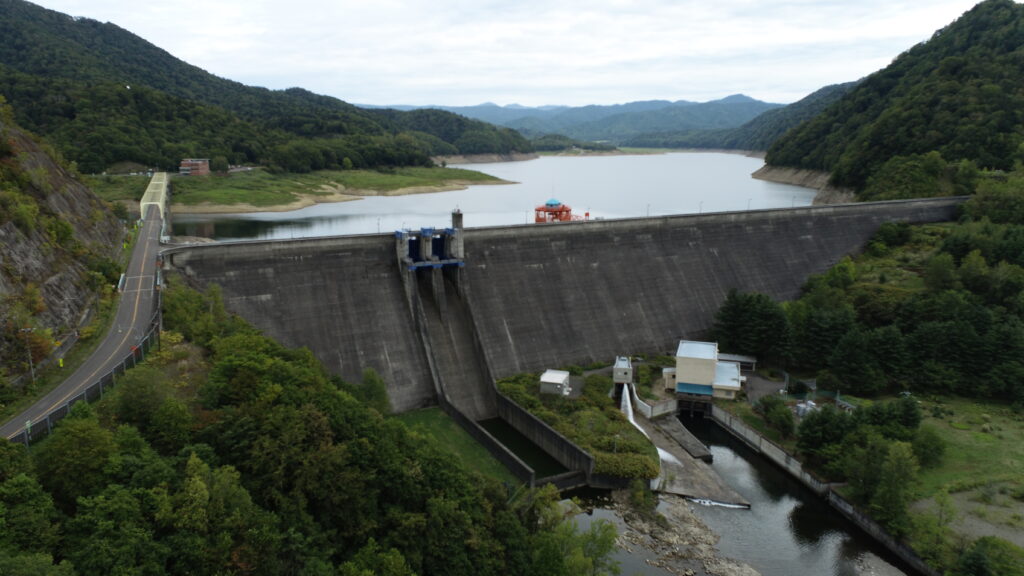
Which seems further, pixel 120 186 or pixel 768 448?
pixel 120 186

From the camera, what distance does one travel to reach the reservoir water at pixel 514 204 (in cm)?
7731

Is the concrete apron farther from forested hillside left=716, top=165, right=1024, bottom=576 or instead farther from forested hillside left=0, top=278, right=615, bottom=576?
forested hillside left=0, top=278, right=615, bottom=576

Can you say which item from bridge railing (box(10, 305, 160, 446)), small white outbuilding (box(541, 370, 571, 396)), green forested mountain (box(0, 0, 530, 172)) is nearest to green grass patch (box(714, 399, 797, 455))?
small white outbuilding (box(541, 370, 571, 396))

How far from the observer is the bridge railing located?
1902cm

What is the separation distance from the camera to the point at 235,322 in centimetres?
2991

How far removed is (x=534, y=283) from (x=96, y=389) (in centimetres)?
2495

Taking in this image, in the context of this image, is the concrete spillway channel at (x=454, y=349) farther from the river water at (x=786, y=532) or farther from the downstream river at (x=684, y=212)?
the river water at (x=786, y=532)

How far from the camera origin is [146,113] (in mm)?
106000

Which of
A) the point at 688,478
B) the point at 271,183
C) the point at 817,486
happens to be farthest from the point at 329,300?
the point at 271,183

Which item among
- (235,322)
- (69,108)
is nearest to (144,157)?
(69,108)

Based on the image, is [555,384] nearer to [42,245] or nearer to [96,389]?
[96,389]

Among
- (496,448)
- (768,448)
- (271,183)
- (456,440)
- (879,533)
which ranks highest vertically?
(271,183)

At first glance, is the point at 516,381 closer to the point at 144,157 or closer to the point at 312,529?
the point at 312,529

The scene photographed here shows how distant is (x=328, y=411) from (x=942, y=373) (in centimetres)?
3517
